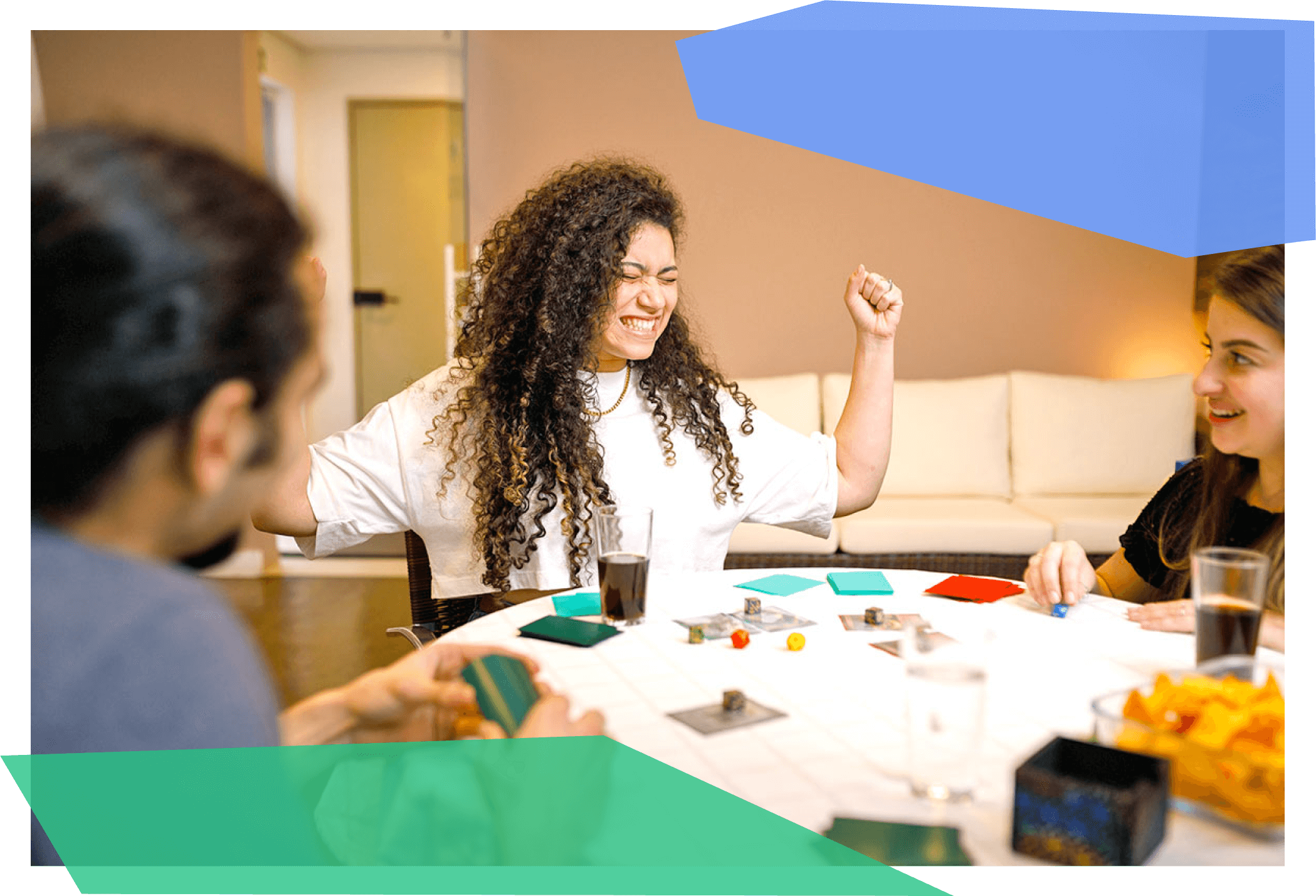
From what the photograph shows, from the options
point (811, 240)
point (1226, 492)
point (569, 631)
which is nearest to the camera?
point (569, 631)

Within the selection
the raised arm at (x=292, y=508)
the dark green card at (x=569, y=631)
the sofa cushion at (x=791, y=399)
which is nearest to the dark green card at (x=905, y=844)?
the dark green card at (x=569, y=631)

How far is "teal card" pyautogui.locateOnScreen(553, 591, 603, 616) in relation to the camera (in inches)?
45.4

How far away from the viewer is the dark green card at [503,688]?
2.64 feet

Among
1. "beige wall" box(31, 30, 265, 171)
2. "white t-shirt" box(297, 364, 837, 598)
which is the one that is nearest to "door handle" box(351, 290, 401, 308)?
"beige wall" box(31, 30, 265, 171)

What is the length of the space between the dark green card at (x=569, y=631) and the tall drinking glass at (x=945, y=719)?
40 cm

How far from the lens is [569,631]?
1045mm

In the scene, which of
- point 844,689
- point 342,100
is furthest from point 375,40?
point 844,689

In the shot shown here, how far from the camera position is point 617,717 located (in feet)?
2.73

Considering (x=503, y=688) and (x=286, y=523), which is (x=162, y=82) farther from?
(x=503, y=688)

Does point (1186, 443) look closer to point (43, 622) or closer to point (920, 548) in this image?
point (920, 548)

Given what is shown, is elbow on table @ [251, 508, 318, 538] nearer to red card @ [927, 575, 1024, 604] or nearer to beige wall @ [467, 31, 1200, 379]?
red card @ [927, 575, 1024, 604]

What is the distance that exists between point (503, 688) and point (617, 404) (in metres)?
0.82

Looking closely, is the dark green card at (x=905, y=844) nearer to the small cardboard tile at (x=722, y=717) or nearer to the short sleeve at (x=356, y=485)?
the small cardboard tile at (x=722, y=717)
